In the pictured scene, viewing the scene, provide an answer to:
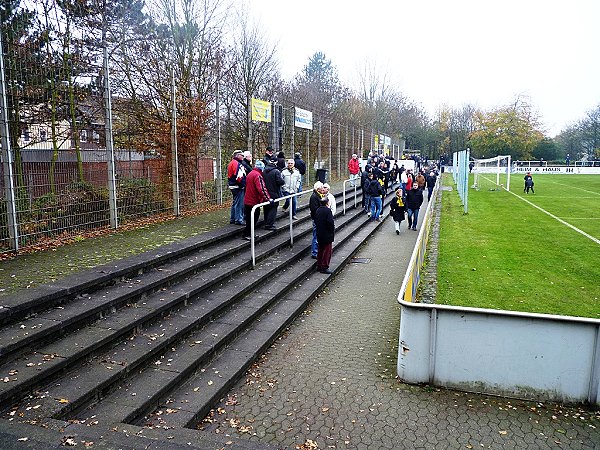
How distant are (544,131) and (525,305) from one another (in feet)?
237

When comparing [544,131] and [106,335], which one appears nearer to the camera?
[106,335]

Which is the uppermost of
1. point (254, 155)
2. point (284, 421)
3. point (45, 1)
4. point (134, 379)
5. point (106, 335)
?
point (45, 1)

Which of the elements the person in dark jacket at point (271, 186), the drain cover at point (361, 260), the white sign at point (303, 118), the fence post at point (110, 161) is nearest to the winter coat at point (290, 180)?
the person in dark jacket at point (271, 186)

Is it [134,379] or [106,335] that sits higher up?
[106,335]

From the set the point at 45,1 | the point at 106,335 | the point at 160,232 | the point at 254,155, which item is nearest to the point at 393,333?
the point at 106,335

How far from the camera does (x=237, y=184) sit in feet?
34.0

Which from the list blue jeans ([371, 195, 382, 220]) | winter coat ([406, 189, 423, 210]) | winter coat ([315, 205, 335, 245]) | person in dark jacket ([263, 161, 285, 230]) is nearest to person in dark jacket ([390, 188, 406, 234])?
winter coat ([406, 189, 423, 210])

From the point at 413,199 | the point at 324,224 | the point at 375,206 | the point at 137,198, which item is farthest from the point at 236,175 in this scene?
the point at 375,206

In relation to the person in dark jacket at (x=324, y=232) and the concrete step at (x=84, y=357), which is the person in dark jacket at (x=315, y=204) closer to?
the person in dark jacket at (x=324, y=232)

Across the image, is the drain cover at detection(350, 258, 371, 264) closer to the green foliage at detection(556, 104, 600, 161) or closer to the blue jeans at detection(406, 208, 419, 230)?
the blue jeans at detection(406, 208, 419, 230)

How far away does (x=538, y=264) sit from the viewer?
429 inches

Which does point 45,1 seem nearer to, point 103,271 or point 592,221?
point 103,271

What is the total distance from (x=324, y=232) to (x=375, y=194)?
7.48 meters

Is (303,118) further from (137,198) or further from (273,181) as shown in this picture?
(137,198)
